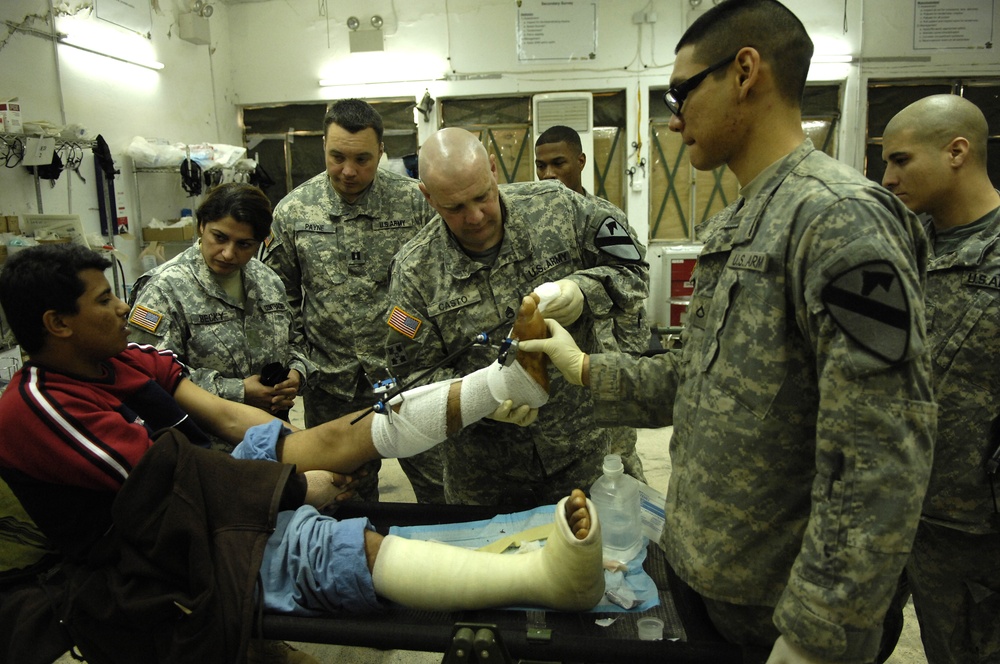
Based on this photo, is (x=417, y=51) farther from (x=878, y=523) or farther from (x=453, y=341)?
(x=878, y=523)

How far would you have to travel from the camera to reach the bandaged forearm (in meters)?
1.64

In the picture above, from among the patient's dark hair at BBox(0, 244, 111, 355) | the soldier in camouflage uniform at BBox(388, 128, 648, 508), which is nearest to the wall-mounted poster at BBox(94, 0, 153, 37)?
the patient's dark hair at BBox(0, 244, 111, 355)

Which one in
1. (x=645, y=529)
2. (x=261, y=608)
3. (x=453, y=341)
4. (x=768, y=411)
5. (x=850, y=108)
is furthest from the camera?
(x=850, y=108)

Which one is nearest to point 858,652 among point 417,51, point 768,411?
point 768,411

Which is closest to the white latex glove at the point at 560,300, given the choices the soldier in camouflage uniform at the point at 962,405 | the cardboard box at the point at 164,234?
the soldier in camouflage uniform at the point at 962,405

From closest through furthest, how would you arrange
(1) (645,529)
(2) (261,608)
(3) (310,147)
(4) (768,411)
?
(4) (768,411)
(2) (261,608)
(1) (645,529)
(3) (310,147)

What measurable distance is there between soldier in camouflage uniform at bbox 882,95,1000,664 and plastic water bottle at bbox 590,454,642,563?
705 millimetres

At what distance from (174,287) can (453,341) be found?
36.0 inches

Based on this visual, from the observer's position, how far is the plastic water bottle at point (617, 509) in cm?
170

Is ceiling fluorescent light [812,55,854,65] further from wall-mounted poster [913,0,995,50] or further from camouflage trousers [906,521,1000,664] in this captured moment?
camouflage trousers [906,521,1000,664]

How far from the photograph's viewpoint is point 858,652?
0.90 meters

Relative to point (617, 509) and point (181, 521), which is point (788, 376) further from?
point (181, 521)

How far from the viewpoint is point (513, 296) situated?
192 cm

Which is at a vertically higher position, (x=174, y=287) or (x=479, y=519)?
(x=174, y=287)
